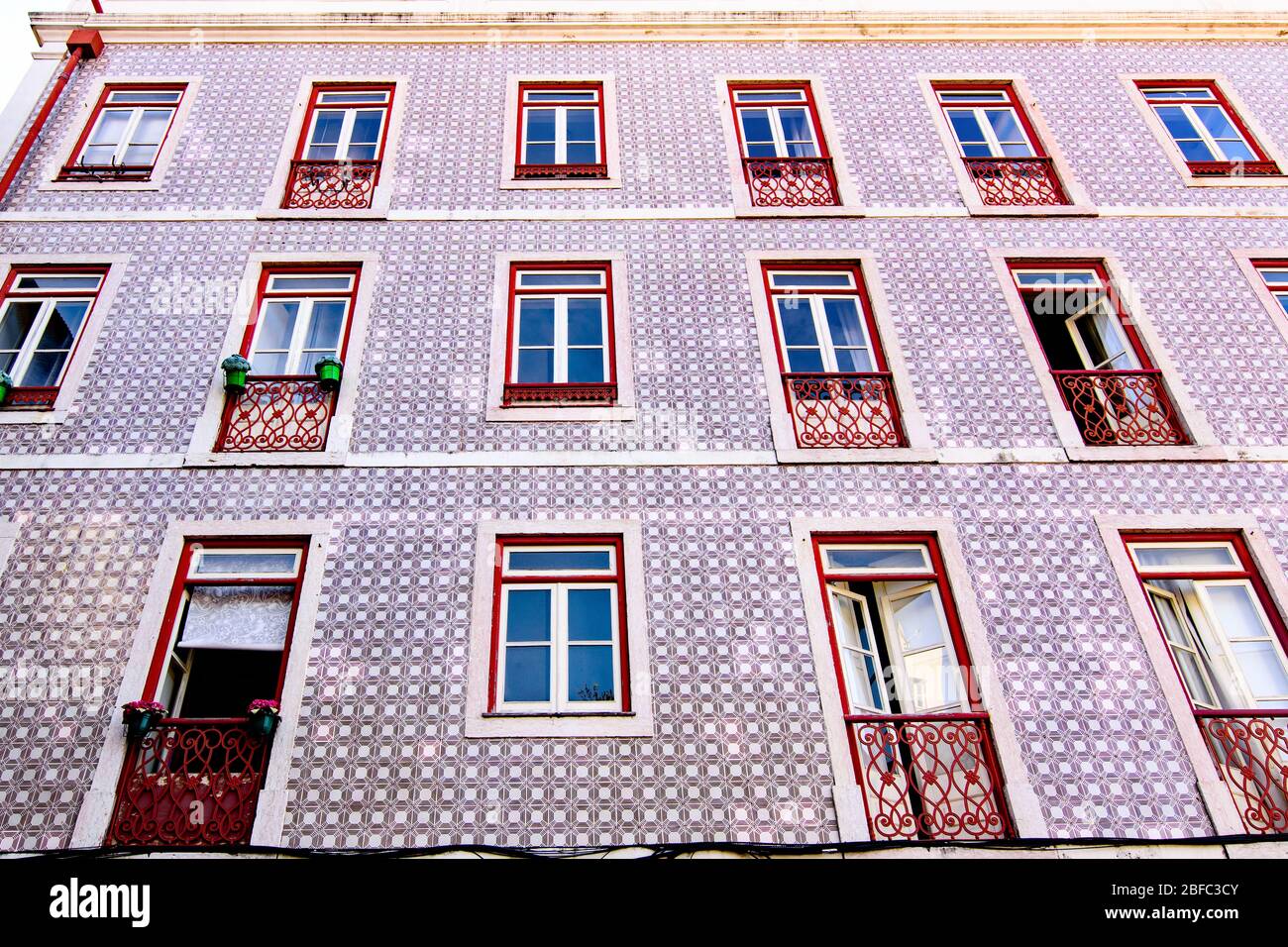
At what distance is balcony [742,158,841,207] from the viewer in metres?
9.30

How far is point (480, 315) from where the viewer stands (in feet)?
27.0

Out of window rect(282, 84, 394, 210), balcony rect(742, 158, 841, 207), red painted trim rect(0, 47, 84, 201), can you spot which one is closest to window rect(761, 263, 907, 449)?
balcony rect(742, 158, 841, 207)

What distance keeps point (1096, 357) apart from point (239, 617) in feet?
23.8

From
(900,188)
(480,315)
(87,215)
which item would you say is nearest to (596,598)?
(480,315)

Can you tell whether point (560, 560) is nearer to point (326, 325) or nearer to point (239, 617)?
point (239, 617)

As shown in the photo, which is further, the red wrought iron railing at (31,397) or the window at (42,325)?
the window at (42,325)

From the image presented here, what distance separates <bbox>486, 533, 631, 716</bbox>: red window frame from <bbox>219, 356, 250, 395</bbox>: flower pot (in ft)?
8.19

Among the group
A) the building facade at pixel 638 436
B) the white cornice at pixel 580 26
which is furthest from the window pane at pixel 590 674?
the white cornice at pixel 580 26

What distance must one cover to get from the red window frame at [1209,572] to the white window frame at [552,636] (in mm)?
3506

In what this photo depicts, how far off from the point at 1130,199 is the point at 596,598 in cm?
657

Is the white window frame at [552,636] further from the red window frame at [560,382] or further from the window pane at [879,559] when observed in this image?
the window pane at [879,559]

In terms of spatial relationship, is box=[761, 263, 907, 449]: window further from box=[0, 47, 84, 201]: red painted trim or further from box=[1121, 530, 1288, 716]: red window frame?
box=[0, 47, 84, 201]: red painted trim

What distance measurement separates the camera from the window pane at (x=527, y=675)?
637cm

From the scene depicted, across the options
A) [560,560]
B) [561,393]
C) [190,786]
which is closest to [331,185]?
[561,393]
